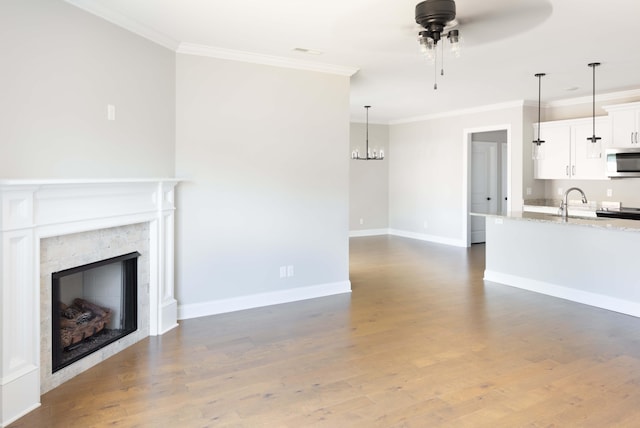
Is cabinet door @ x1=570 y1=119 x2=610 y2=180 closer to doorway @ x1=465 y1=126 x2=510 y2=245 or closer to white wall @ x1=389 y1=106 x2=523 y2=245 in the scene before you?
white wall @ x1=389 y1=106 x2=523 y2=245

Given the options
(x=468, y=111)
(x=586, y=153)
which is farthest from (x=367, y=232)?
(x=586, y=153)

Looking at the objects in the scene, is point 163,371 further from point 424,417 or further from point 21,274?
point 424,417

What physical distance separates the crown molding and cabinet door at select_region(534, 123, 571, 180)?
6.13 m

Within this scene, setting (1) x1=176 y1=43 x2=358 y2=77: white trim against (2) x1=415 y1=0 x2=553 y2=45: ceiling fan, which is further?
(1) x1=176 y1=43 x2=358 y2=77: white trim

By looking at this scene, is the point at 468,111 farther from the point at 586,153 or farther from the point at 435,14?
the point at 435,14

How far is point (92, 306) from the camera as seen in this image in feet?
12.0

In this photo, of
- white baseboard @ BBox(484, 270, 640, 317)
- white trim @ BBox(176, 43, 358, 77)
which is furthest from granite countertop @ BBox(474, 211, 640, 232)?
white trim @ BBox(176, 43, 358, 77)

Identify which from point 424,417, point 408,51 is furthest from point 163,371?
point 408,51

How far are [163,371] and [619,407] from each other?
2971 mm

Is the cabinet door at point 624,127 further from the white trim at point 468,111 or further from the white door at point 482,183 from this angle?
the white door at point 482,183

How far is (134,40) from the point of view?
385 cm

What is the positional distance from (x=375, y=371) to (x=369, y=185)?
7458 mm

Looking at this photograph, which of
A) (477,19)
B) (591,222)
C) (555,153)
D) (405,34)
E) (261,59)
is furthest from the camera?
(555,153)

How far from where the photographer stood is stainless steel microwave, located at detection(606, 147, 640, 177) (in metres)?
6.37
